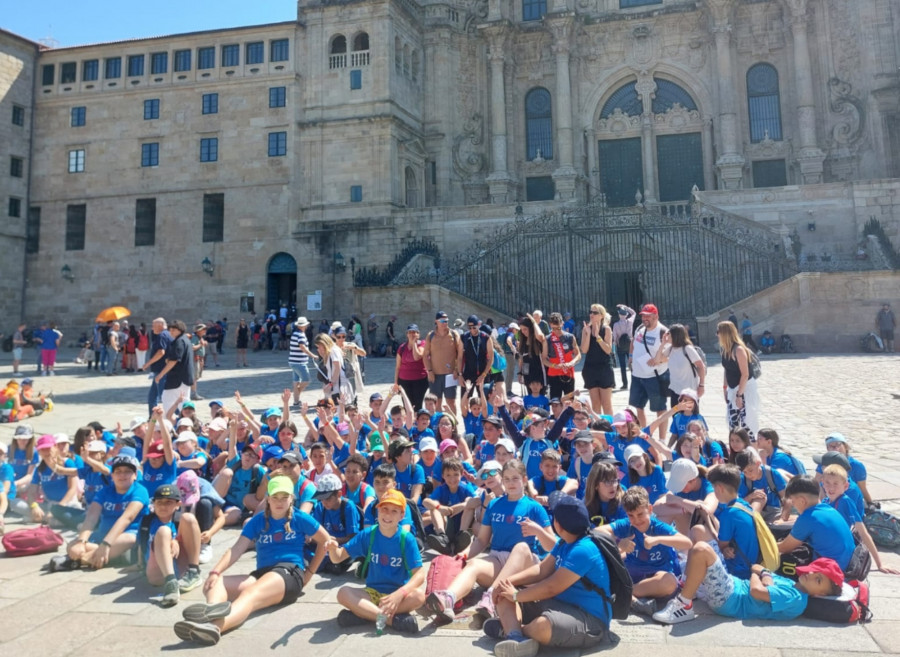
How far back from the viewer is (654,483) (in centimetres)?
617

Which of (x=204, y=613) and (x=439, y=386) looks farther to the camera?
(x=439, y=386)

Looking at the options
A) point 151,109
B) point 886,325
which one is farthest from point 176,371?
point 151,109

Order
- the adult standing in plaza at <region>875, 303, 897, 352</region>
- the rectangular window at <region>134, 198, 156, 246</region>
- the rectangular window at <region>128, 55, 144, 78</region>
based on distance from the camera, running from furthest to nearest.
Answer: the rectangular window at <region>128, 55, 144, 78</region>, the rectangular window at <region>134, 198, 156, 246</region>, the adult standing in plaza at <region>875, 303, 897, 352</region>

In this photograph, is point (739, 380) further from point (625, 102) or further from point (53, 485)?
point (625, 102)

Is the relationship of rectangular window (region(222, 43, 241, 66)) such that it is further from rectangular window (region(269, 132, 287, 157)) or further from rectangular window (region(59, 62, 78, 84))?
rectangular window (region(59, 62, 78, 84))

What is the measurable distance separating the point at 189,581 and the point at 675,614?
3757 mm

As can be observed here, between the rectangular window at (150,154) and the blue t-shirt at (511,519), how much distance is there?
101 ft

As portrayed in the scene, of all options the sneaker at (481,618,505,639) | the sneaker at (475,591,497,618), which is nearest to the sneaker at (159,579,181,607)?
the sneaker at (475,591,497,618)

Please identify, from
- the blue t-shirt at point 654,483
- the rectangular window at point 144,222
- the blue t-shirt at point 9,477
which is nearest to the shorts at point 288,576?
the blue t-shirt at point 654,483

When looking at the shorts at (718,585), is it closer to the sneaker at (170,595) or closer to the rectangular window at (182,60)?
the sneaker at (170,595)

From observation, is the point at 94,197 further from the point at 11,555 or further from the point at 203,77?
the point at 11,555

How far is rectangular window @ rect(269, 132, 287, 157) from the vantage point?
99.3 feet

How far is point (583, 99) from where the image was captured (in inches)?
1316

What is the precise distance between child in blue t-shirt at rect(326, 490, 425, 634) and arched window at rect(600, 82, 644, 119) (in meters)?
31.8
